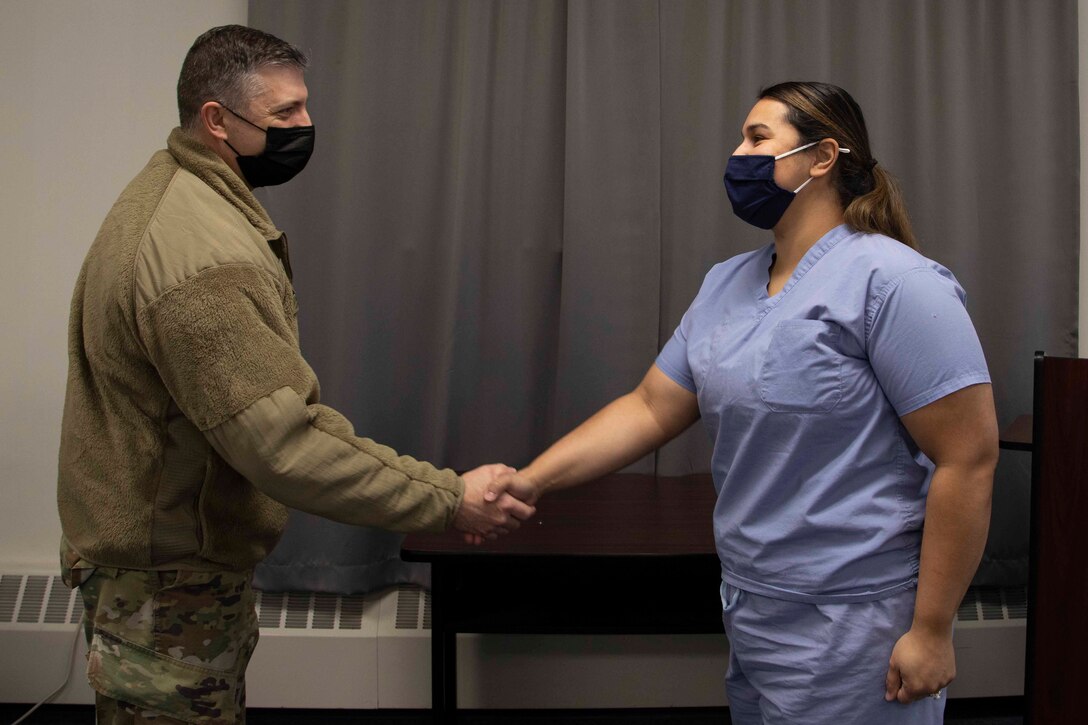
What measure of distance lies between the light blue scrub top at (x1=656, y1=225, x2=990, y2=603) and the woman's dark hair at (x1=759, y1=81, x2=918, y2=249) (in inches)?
3.7

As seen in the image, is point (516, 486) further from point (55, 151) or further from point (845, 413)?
point (55, 151)

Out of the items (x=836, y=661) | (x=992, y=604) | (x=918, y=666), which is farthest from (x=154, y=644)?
(x=992, y=604)

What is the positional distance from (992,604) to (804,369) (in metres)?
1.92

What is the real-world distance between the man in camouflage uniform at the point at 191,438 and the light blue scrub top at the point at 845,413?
1.89 ft

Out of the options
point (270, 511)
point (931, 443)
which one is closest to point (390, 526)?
point (270, 511)

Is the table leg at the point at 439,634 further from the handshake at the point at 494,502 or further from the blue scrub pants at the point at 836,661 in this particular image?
the blue scrub pants at the point at 836,661

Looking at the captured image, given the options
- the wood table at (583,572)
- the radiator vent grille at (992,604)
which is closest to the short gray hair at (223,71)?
the wood table at (583,572)

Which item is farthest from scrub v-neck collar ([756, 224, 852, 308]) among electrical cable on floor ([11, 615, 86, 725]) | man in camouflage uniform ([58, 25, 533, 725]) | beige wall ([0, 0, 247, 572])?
electrical cable on floor ([11, 615, 86, 725])

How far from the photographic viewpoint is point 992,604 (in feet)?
8.84

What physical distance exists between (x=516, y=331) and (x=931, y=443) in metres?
1.54

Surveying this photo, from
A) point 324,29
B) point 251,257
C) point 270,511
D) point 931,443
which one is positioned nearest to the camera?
point 931,443

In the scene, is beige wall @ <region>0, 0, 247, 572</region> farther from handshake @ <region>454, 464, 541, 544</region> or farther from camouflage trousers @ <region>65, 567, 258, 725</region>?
handshake @ <region>454, 464, 541, 544</region>

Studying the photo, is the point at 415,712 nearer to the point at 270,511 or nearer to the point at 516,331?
the point at 516,331

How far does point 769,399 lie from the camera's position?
49.6 inches
